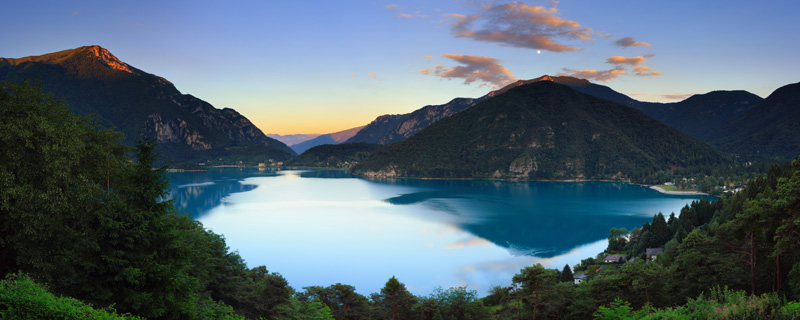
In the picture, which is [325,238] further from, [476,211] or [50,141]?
[50,141]

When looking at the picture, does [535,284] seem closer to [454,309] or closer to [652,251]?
[454,309]

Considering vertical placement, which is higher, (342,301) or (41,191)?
(41,191)

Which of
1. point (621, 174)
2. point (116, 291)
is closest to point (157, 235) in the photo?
point (116, 291)

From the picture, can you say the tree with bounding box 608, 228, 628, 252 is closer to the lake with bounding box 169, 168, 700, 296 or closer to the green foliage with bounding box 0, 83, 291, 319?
the lake with bounding box 169, 168, 700, 296

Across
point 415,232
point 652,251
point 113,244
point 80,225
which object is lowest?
point 415,232

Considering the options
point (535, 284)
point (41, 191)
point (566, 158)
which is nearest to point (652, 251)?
point (535, 284)

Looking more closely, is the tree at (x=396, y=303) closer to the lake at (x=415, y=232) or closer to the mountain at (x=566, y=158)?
the lake at (x=415, y=232)

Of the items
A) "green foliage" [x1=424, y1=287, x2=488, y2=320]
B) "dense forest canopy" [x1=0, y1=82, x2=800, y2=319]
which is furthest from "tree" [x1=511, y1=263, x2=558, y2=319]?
"dense forest canopy" [x1=0, y1=82, x2=800, y2=319]

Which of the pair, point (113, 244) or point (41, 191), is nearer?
point (113, 244)
